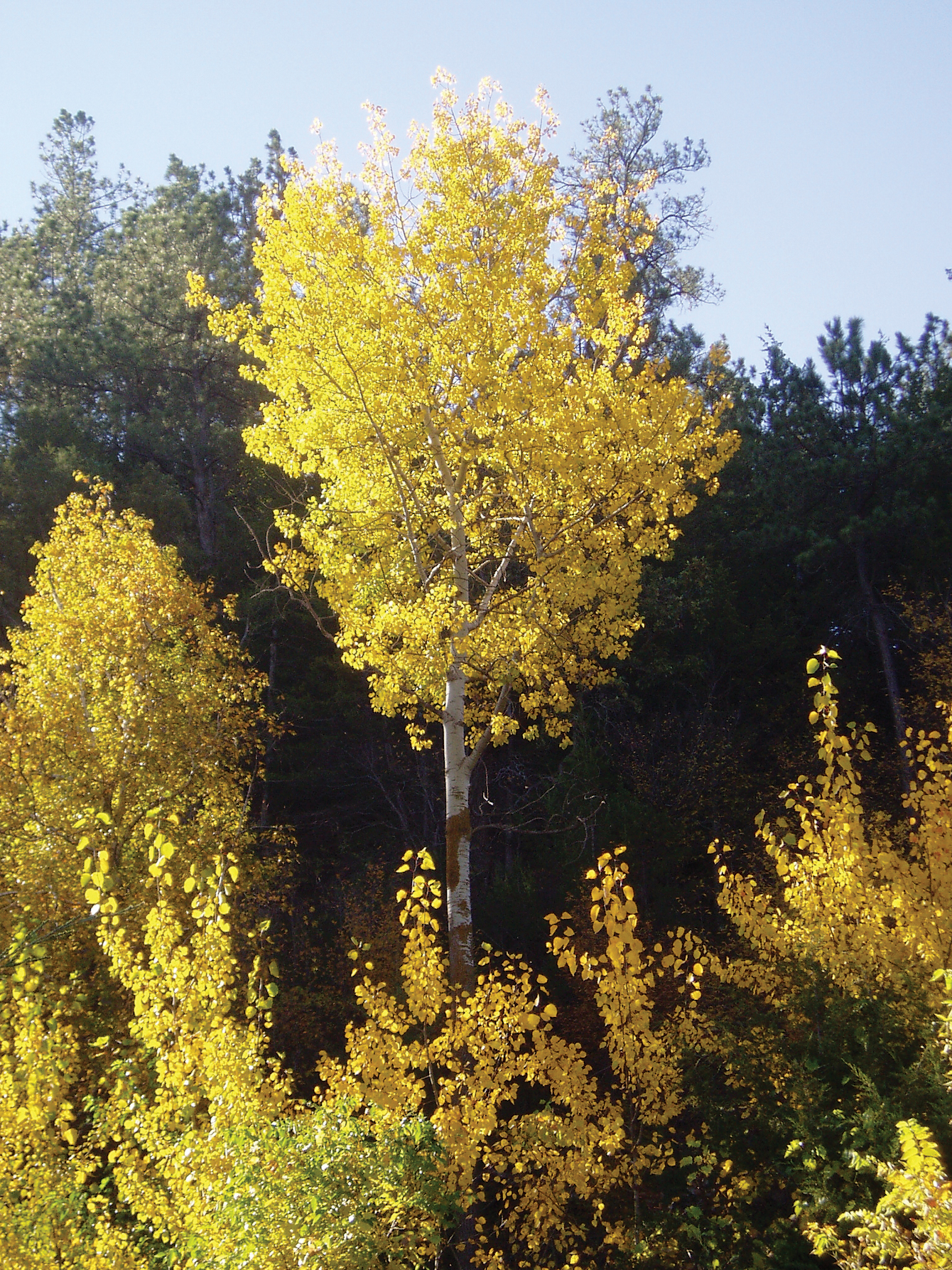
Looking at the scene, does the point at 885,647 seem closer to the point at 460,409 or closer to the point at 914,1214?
the point at 460,409

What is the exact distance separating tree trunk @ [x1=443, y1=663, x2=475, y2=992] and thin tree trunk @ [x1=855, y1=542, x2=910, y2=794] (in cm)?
880

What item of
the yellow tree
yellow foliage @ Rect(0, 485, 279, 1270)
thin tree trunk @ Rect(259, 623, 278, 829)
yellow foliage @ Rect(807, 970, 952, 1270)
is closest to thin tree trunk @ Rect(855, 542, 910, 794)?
the yellow tree

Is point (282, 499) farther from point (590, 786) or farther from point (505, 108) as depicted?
point (505, 108)

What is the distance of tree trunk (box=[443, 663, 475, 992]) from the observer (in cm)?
857

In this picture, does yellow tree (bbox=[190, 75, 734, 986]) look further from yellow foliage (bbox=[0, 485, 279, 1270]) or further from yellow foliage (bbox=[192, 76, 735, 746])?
yellow foliage (bbox=[0, 485, 279, 1270])

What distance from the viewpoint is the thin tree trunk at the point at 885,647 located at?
50.8 ft

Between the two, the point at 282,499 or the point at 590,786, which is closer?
the point at 590,786

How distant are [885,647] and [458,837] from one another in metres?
10.3

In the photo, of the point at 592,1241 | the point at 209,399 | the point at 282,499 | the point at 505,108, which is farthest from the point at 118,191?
the point at 592,1241

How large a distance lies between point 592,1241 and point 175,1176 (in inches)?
219

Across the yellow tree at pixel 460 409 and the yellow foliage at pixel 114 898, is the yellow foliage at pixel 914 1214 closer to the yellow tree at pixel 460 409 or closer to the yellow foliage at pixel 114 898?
the yellow foliage at pixel 114 898

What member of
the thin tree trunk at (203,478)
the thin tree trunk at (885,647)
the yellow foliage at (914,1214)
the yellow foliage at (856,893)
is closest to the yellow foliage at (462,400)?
the yellow foliage at (856,893)

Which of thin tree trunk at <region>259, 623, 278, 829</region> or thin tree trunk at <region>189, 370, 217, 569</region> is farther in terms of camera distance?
thin tree trunk at <region>189, 370, 217, 569</region>

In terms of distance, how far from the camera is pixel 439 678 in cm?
909
